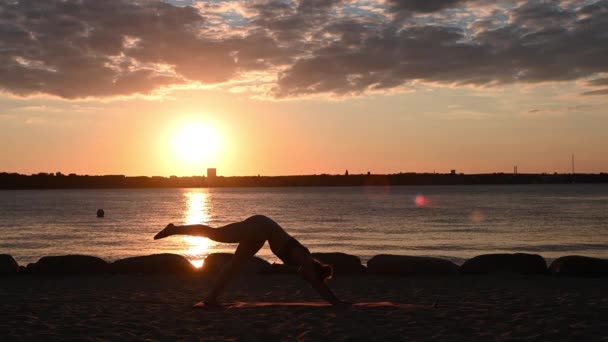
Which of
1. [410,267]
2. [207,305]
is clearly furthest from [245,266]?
[207,305]

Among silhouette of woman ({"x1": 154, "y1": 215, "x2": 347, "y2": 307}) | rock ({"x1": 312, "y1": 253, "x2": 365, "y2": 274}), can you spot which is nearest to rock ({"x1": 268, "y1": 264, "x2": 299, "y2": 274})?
rock ({"x1": 312, "y1": 253, "x2": 365, "y2": 274})

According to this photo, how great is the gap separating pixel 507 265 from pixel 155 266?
9.26m

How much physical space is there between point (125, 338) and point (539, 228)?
51.4 metres

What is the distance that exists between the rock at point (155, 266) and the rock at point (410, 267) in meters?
4.87

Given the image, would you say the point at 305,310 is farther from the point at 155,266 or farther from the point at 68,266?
the point at 68,266

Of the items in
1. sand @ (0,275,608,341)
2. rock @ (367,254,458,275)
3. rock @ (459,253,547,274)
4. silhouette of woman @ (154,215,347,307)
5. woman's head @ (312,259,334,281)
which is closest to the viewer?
sand @ (0,275,608,341)

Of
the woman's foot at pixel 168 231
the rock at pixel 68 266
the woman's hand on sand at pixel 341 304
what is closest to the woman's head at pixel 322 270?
the woman's hand on sand at pixel 341 304

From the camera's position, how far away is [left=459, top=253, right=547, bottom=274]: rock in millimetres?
16969

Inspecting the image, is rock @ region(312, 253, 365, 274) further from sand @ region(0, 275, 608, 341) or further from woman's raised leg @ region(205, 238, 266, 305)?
woman's raised leg @ region(205, 238, 266, 305)

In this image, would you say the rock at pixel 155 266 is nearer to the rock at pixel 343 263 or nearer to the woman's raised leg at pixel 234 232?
the rock at pixel 343 263

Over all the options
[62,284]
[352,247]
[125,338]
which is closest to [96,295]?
[62,284]

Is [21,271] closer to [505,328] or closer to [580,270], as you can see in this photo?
[505,328]

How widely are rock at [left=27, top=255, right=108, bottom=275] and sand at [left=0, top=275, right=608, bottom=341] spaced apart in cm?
117

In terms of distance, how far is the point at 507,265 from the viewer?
17.1 metres
